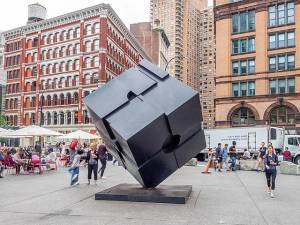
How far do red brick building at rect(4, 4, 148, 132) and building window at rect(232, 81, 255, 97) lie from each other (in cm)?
2091

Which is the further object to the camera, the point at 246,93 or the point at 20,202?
the point at 246,93

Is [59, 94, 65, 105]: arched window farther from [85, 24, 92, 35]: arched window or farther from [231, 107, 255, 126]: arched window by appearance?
[231, 107, 255, 126]: arched window

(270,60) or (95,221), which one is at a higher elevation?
(270,60)

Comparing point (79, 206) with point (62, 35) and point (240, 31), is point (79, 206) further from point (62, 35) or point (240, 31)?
point (62, 35)

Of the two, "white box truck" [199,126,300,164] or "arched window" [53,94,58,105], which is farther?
"arched window" [53,94,58,105]

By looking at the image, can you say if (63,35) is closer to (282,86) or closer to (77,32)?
(77,32)

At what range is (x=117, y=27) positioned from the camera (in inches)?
2608

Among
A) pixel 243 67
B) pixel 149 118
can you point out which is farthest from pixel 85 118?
pixel 149 118

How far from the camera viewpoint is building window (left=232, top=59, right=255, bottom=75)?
1976 inches

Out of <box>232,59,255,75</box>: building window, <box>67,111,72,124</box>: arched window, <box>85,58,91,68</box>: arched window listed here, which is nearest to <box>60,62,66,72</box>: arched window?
<box>85,58,91,68</box>: arched window

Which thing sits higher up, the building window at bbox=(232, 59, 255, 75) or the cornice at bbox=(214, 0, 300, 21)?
the cornice at bbox=(214, 0, 300, 21)

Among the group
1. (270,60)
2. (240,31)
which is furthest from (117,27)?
(270,60)

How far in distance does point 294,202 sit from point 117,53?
191 feet

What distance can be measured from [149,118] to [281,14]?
44.5m
